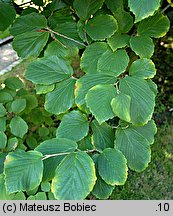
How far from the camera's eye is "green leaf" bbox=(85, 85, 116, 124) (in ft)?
2.68

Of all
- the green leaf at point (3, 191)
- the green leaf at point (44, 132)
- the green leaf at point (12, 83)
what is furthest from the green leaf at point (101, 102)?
the green leaf at point (44, 132)

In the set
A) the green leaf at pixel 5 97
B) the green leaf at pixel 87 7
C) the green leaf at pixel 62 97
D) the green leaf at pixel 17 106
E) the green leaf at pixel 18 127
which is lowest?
the green leaf at pixel 18 127

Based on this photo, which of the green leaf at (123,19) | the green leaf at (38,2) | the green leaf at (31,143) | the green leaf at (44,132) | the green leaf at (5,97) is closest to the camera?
the green leaf at (123,19)

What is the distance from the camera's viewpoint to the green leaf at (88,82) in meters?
0.88

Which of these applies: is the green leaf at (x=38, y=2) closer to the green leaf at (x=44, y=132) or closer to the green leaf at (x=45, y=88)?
the green leaf at (x=45, y=88)

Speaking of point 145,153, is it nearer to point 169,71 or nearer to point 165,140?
point 165,140

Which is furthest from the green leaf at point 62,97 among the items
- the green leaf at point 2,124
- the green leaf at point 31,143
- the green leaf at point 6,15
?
the green leaf at point 31,143

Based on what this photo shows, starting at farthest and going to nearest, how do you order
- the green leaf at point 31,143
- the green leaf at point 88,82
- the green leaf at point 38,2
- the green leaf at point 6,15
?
the green leaf at point 31,143
the green leaf at point 38,2
the green leaf at point 6,15
the green leaf at point 88,82

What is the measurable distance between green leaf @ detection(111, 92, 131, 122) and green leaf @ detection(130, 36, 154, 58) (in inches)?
11.8

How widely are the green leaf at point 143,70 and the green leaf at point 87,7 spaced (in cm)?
29

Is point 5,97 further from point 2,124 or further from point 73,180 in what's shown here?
point 73,180

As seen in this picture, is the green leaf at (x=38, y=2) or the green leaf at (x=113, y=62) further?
the green leaf at (x=38, y=2)

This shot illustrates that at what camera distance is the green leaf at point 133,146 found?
94 centimetres

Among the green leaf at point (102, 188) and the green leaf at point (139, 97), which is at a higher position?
the green leaf at point (139, 97)
